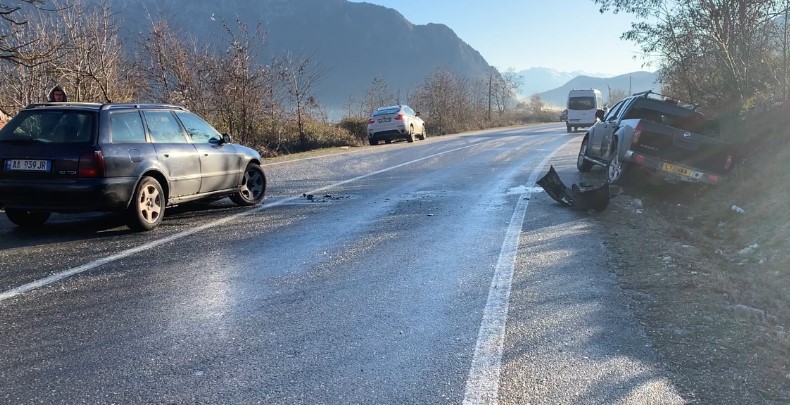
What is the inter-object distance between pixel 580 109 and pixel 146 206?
33.6 metres

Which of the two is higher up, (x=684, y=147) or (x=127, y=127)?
(x=127, y=127)

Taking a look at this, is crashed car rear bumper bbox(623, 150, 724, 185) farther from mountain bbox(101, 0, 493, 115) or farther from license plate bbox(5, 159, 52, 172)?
mountain bbox(101, 0, 493, 115)

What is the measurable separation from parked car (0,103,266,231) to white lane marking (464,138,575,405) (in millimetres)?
4354

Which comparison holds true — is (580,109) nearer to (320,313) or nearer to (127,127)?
(127,127)

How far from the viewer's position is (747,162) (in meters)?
10.2

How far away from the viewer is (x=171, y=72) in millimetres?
18938

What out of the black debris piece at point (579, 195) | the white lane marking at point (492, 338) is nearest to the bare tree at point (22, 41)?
the black debris piece at point (579, 195)

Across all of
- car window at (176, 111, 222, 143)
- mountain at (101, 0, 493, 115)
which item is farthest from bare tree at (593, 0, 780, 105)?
mountain at (101, 0, 493, 115)

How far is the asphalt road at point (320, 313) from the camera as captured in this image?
3.25m

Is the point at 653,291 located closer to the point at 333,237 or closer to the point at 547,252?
the point at 547,252

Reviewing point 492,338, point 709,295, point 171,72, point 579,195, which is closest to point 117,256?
point 492,338

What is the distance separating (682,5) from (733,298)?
13140 millimetres

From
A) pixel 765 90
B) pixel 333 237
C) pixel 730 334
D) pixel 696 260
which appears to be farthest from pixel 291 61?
pixel 730 334

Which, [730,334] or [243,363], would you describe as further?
[730,334]
